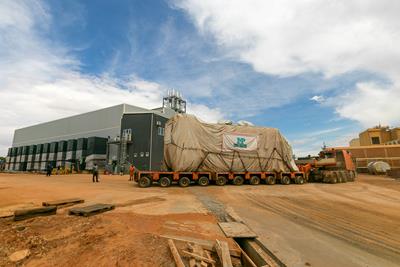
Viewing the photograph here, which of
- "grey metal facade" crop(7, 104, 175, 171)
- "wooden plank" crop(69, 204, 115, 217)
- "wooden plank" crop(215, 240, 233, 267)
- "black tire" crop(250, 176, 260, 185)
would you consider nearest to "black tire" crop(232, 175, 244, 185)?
"black tire" crop(250, 176, 260, 185)

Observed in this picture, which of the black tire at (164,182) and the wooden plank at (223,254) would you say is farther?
the black tire at (164,182)

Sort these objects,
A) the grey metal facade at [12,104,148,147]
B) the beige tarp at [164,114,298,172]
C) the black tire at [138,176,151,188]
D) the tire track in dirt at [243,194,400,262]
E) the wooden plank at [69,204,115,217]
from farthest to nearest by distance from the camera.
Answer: the grey metal facade at [12,104,148,147]
the beige tarp at [164,114,298,172]
the black tire at [138,176,151,188]
the wooden plank at [69,204,115,217]
the tire track in dirt at [243,194,400,262]

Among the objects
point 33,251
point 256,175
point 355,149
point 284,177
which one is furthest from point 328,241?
point 355,149

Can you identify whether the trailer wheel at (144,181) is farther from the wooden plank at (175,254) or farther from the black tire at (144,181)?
the wooden plank at (175,254)

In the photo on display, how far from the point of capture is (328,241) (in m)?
5.20

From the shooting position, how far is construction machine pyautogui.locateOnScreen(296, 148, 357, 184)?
2092 cm

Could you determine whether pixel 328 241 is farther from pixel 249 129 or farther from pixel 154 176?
pixel 249 129

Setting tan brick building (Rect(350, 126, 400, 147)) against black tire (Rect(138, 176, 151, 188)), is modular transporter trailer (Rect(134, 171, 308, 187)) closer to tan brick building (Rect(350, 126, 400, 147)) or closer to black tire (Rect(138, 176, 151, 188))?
black tire (Rect(138, 176, 151, 188))

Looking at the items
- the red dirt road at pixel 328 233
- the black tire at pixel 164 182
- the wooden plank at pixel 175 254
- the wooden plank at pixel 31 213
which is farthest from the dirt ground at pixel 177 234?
the black tire at pixel 164 182

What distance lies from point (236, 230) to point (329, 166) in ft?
65.3

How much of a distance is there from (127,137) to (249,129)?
87.1 feet

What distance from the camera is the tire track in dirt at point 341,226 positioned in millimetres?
4887

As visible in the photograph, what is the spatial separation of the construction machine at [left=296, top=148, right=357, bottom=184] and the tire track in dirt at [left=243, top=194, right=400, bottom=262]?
12591 millimetres

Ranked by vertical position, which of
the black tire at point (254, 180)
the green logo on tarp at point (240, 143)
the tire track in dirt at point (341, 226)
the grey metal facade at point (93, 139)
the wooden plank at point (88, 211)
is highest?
the grey metal facade at point (93, 139)
